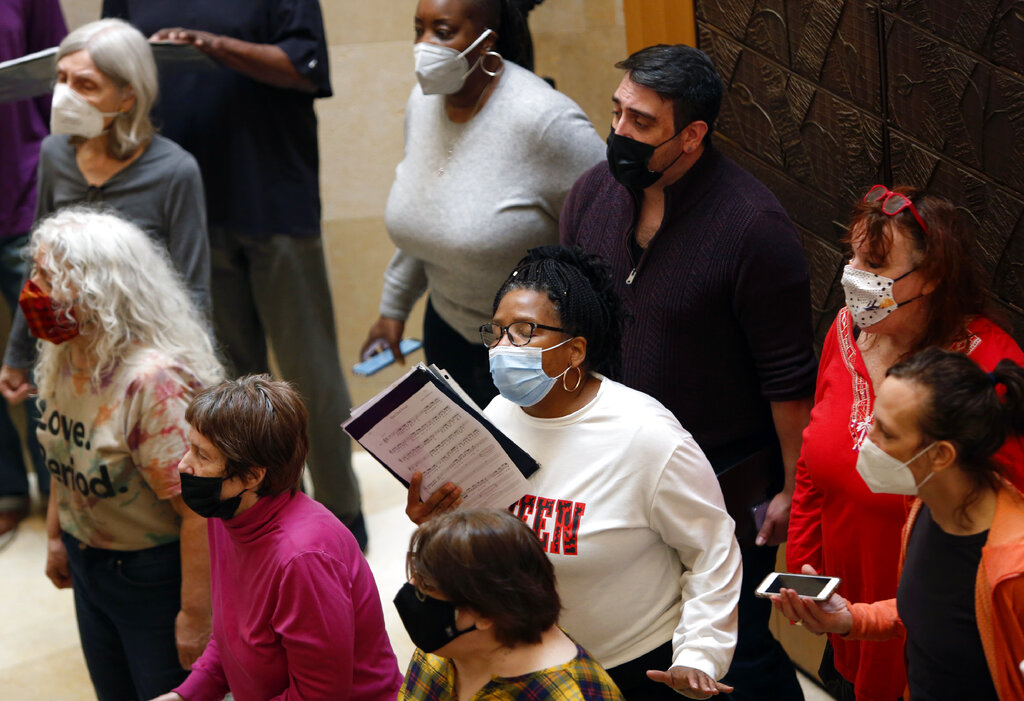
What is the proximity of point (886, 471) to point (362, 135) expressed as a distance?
4002mm

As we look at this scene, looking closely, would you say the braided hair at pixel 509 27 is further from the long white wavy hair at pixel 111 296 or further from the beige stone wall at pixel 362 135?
the beige stone wall at pixel 362 135

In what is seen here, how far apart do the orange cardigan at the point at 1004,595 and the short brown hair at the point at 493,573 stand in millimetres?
677

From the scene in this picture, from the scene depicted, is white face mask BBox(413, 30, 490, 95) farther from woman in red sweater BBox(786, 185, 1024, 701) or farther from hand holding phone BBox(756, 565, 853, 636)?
hand holding phone BBox(756, 565, 853, 636)

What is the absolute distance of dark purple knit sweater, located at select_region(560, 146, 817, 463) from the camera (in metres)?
2.60

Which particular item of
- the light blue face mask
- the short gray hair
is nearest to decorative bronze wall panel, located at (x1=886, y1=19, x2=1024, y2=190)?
the light blue face mask

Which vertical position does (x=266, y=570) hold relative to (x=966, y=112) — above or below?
below

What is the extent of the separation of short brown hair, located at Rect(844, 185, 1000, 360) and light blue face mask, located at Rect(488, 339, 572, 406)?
684 mm

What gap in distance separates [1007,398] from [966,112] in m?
1.12

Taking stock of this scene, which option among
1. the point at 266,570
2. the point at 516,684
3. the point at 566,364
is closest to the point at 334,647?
the point at 266,570

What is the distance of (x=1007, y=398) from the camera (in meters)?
1.87

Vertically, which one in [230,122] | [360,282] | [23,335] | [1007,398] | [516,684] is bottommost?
[360,282]

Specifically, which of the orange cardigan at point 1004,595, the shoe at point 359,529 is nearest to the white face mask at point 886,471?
the orange cardigan at point 1004,595

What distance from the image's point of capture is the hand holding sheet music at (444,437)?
2.22 m

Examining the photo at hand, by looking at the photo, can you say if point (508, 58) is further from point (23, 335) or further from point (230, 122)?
point (23, 335)
